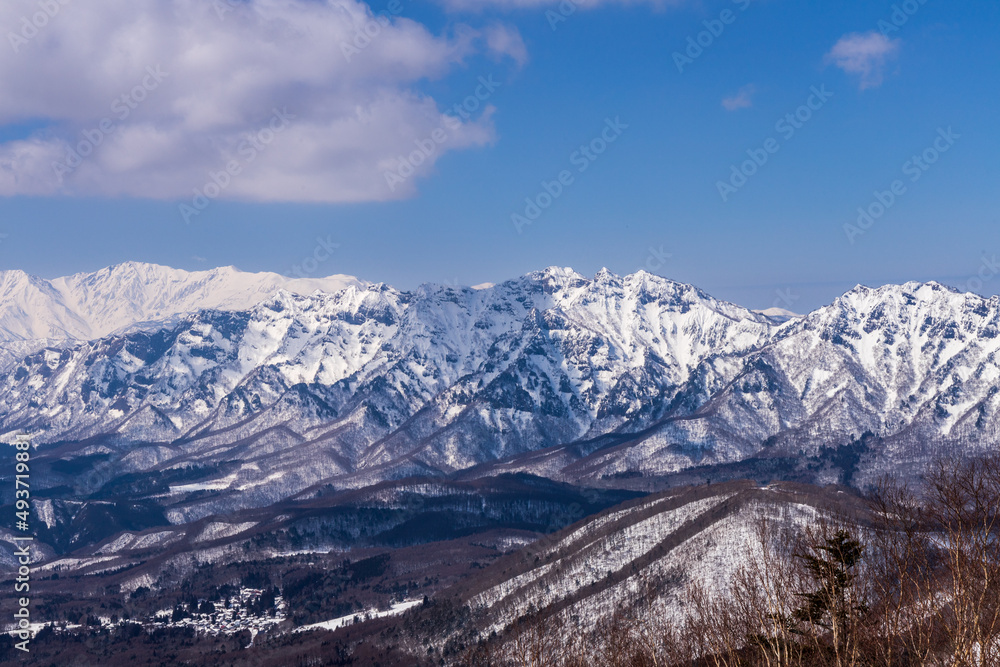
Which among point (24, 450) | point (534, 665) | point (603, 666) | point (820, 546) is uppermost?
point (24, 450)

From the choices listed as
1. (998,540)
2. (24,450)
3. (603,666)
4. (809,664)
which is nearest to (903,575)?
(998,540)

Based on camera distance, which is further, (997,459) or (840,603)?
(840,603)

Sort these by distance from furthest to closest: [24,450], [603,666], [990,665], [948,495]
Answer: [24,450] < [603,666] < [990,665] < [948,495]

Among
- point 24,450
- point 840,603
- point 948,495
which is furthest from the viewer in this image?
point 24,450

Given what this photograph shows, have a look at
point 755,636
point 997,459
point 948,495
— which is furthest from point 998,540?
point 755,636

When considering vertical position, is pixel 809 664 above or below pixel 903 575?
below

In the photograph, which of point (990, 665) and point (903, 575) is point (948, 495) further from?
point (990, 665)

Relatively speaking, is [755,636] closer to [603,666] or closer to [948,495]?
[948,495]

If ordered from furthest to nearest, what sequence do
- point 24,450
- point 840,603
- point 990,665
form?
point 24,450 → point 840,603 → point 990,665

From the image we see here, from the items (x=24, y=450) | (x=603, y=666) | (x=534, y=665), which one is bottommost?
(x=603, y=666)
